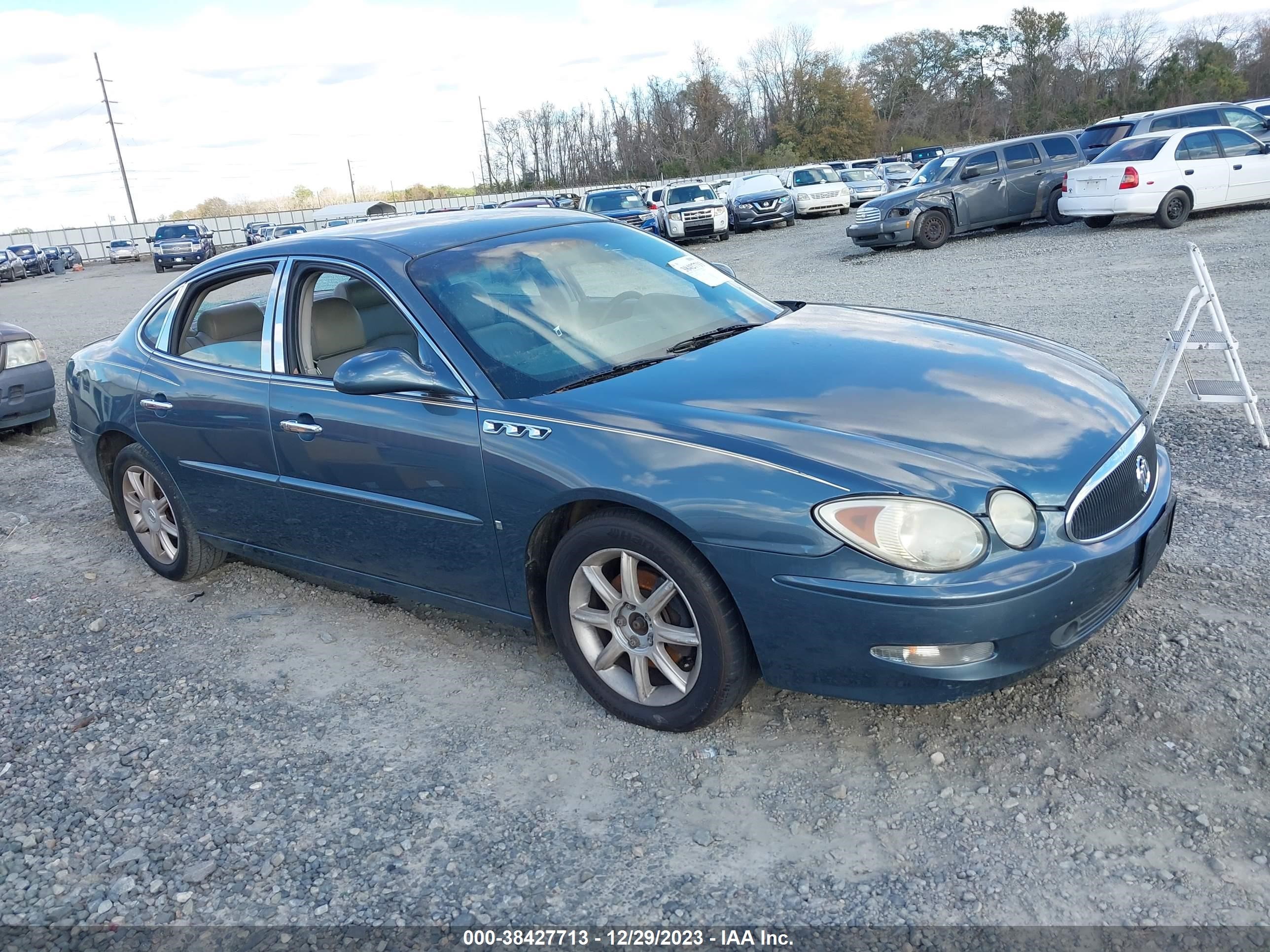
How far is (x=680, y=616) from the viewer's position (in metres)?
3.18

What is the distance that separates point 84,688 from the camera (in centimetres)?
409

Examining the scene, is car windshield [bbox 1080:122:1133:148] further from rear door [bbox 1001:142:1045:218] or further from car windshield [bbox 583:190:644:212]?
car windshield [bbox 583:190:644:212]

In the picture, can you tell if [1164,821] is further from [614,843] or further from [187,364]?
[187,364]

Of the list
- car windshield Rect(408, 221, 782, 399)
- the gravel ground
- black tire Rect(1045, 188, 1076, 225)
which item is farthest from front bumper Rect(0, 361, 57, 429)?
black tire Rect(1045, 188, 1076, 225)

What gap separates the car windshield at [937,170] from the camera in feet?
59.8

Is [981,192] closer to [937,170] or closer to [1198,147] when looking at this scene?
[937,170]

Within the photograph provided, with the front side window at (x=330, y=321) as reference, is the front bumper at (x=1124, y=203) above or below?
below

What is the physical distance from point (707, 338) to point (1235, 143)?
1616cm

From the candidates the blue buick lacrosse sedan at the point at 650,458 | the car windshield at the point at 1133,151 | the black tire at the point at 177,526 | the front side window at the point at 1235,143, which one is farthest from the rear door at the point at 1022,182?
the black tire at the point at 177,526

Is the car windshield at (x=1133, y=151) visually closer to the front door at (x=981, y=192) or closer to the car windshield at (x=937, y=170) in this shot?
the front door at (x=981, y=192)

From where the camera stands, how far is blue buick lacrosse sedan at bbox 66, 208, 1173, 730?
9.20ft

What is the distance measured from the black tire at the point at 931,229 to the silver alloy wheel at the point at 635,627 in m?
15.8

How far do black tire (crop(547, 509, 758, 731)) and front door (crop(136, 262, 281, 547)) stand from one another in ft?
5.22

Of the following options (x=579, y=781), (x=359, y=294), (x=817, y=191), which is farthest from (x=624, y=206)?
(x=579, y=781)
